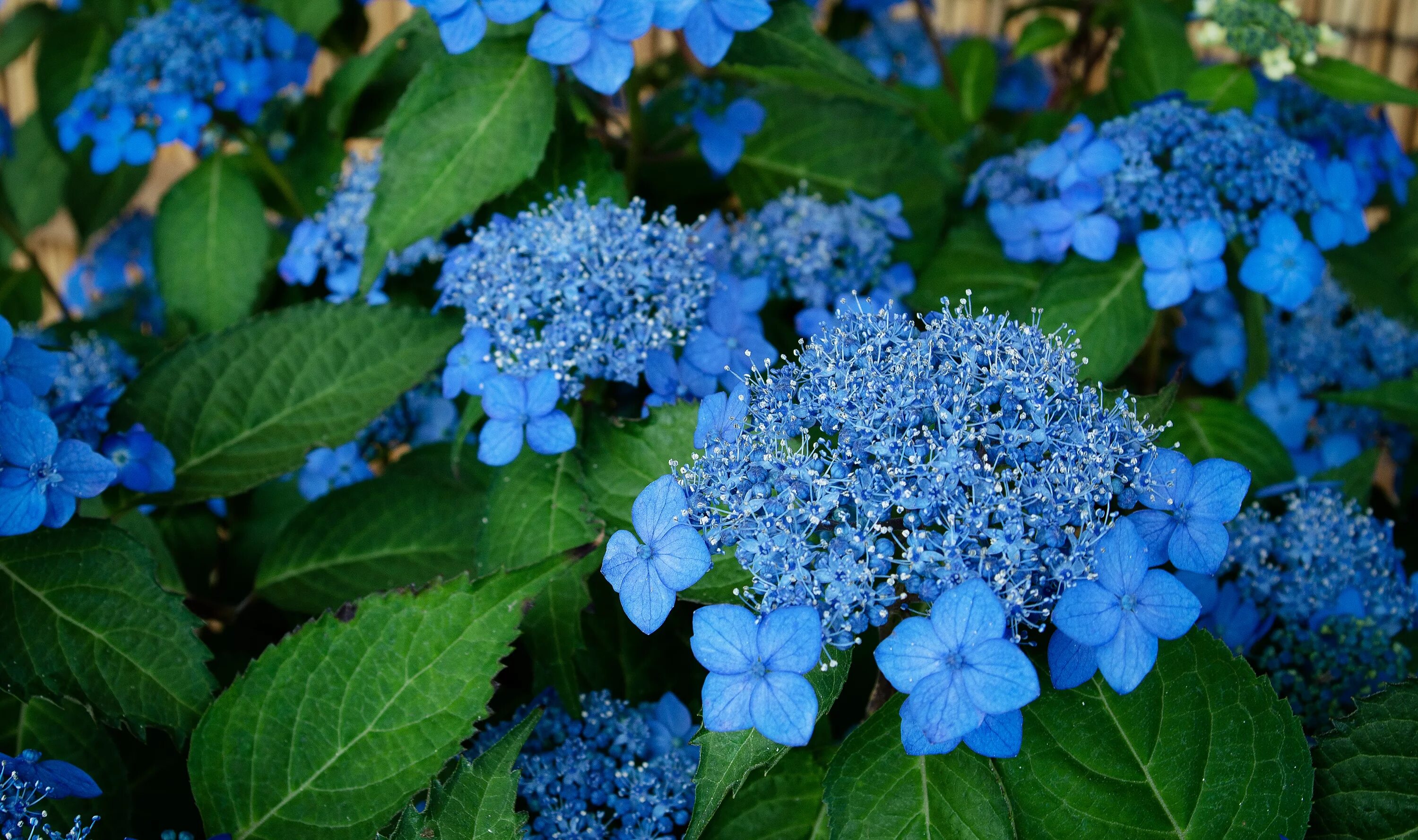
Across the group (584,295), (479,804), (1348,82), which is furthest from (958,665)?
(1348,82)

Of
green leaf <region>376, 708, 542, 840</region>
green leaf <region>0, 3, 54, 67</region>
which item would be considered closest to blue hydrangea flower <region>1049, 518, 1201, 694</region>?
green leaf <region>376, 708, 542, 840</region>

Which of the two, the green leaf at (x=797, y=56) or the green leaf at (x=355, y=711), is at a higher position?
the green leaf at (x=797, y=56)

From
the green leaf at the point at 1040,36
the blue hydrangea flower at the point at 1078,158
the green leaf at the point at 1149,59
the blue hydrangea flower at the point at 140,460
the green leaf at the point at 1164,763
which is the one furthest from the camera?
the green leaf at the point at 1040,36

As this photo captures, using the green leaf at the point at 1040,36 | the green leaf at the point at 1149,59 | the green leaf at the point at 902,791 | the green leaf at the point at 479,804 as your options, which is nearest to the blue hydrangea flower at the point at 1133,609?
the green leaf at the point at 902,791

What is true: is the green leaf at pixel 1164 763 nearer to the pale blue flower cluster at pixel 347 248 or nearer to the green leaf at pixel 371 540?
the green leaf at pixel 371 540

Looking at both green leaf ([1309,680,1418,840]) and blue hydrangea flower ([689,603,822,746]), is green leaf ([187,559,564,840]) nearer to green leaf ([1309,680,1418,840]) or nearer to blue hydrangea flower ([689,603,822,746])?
blue hydrangea flower ([689,603,822,746])

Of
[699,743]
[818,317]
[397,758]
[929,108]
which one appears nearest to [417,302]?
[818,317]

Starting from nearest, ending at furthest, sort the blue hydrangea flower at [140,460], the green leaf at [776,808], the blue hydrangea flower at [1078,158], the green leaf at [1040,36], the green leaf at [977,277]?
the green leaf at [776,808]
the blue hydrangea flower at [140,460]
the blue hydrangea flower at [1078,158]
the green leaf at [977,277]
the green leaf at [1040,36]

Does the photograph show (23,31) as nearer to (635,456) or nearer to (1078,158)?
(635,456)

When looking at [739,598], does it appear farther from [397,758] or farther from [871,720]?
Result: [397,758]
